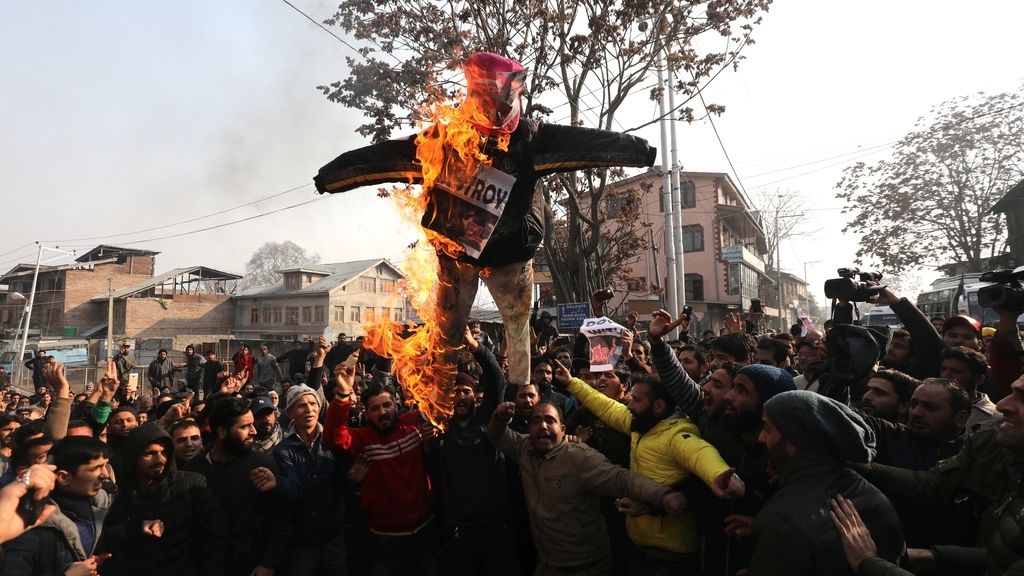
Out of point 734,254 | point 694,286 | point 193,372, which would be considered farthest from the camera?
point 694,286

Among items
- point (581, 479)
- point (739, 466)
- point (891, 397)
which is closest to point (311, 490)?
point (581, 479)

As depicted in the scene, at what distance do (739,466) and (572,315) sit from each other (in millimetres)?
7917

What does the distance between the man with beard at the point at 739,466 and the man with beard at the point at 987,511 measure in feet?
2.17

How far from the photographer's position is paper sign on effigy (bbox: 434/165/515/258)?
4082mm

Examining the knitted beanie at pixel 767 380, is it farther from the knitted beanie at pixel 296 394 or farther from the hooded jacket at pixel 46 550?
the hooded jacket at pixel 46 550

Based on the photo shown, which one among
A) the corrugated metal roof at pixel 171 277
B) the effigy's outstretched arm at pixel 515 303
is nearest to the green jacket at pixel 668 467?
the effigy's outstretched arm at pixel 515 303

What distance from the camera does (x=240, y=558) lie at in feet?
13.2

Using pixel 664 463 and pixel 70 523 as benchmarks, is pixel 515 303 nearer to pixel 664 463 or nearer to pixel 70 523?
pixel 664 463

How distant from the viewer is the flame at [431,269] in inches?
161

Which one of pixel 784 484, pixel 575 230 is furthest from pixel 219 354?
pixel 784 484

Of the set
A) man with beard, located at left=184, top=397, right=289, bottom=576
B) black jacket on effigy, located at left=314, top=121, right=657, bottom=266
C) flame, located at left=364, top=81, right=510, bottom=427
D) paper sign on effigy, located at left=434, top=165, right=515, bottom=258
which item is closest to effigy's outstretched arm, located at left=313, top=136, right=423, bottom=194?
black jacket on effigy, located at left=314, top=121, right=657, bottom=266

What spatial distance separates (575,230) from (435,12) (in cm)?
536

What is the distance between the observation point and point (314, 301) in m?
39.1

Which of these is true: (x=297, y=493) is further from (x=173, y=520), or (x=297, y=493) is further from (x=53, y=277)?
(x=53, y=277)
